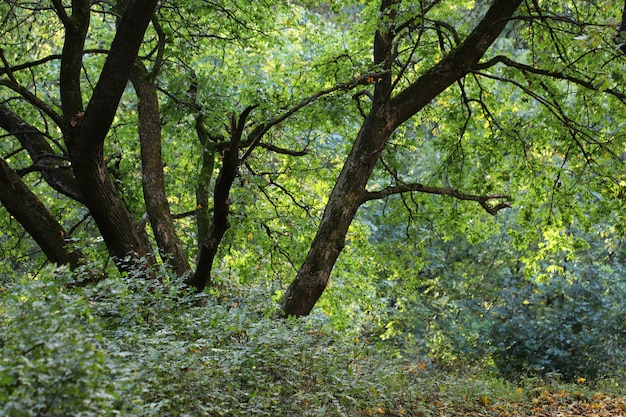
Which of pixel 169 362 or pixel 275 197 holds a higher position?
pixel 275 197

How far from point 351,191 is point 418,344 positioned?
1266 centimetres

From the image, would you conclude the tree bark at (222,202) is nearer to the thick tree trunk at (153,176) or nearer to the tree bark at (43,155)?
the thick tree trunk at (153,176)

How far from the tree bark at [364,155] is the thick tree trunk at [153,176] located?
6.02 feet

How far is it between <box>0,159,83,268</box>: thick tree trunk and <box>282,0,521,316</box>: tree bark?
2361mm

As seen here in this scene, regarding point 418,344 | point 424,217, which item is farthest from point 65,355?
point 418,344

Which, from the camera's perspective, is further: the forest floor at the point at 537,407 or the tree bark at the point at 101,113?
the forest floor at the point at 537,407

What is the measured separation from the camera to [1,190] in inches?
215

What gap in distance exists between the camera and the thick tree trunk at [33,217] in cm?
552

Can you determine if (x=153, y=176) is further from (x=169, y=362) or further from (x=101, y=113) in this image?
(x=169, y=362)

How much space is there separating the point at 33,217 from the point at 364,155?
356cm

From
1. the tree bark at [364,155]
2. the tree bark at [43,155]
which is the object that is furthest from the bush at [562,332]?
the tree bark at [43,155]

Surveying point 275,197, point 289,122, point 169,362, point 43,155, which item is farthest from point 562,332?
point 169,362

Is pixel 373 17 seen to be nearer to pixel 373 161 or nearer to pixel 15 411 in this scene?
pixel 373 161

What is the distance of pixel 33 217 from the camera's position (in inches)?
224
